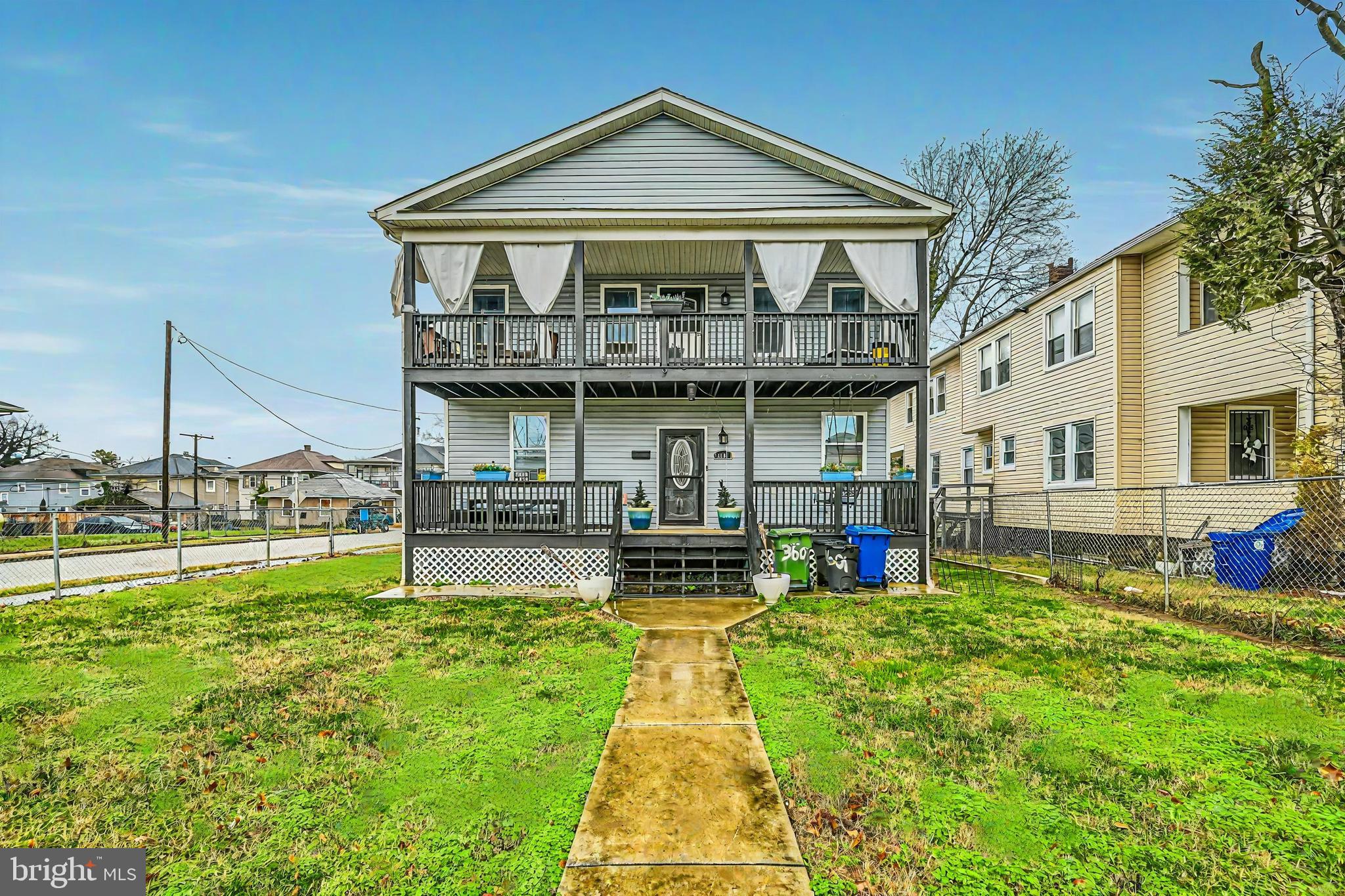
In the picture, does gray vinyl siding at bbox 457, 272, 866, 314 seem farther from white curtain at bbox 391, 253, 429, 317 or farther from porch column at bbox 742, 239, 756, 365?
porch column at bbox 742, 239, 756, 365

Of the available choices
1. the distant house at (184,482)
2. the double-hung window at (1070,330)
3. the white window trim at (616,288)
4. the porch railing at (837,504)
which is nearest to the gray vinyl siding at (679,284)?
the white window trim at (616,288)

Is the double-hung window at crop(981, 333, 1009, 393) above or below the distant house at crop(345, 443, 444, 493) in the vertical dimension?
above

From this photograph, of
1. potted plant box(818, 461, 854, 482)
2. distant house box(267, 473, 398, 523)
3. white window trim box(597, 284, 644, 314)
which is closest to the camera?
potted plant box(818, 461, 854, 482)

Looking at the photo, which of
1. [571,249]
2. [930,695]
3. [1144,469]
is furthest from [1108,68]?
[930,695]

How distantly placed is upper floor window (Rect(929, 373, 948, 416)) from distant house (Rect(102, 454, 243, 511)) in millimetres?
46324

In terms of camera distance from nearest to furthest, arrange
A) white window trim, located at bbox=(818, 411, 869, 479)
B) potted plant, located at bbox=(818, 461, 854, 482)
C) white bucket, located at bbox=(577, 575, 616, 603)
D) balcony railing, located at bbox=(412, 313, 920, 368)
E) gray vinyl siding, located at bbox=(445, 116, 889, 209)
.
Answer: white bucket, located at bbox=(577, 575, 616, 603), balcony railing, located at bbox=(412, 313, 920, 368), potted plant, located at bbox=(818, 461, 854, 482), gray vinyl siding, located at bbox=(445, 116, 889, 209), white window trim, located at bbox=(818, 411, 869, 479)

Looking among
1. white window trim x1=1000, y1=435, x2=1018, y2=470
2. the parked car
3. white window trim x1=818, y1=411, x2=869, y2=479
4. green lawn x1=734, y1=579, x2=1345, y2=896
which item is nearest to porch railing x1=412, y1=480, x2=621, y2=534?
white window trim x1=818, y1=411, x2=869, y2=479

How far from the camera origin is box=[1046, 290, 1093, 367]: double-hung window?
1473 centimetres

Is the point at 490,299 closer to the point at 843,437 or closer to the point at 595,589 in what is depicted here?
the point at 595,589

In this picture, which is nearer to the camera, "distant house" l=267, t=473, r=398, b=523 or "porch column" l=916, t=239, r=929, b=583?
"porch column" l=916, t=239, r=929, b=583

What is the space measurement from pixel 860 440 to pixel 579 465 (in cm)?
602

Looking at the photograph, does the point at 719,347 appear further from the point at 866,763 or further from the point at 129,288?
the point at 129,288

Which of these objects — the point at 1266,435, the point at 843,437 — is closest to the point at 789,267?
the point at 843,437

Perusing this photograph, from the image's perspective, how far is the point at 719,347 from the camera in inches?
452
